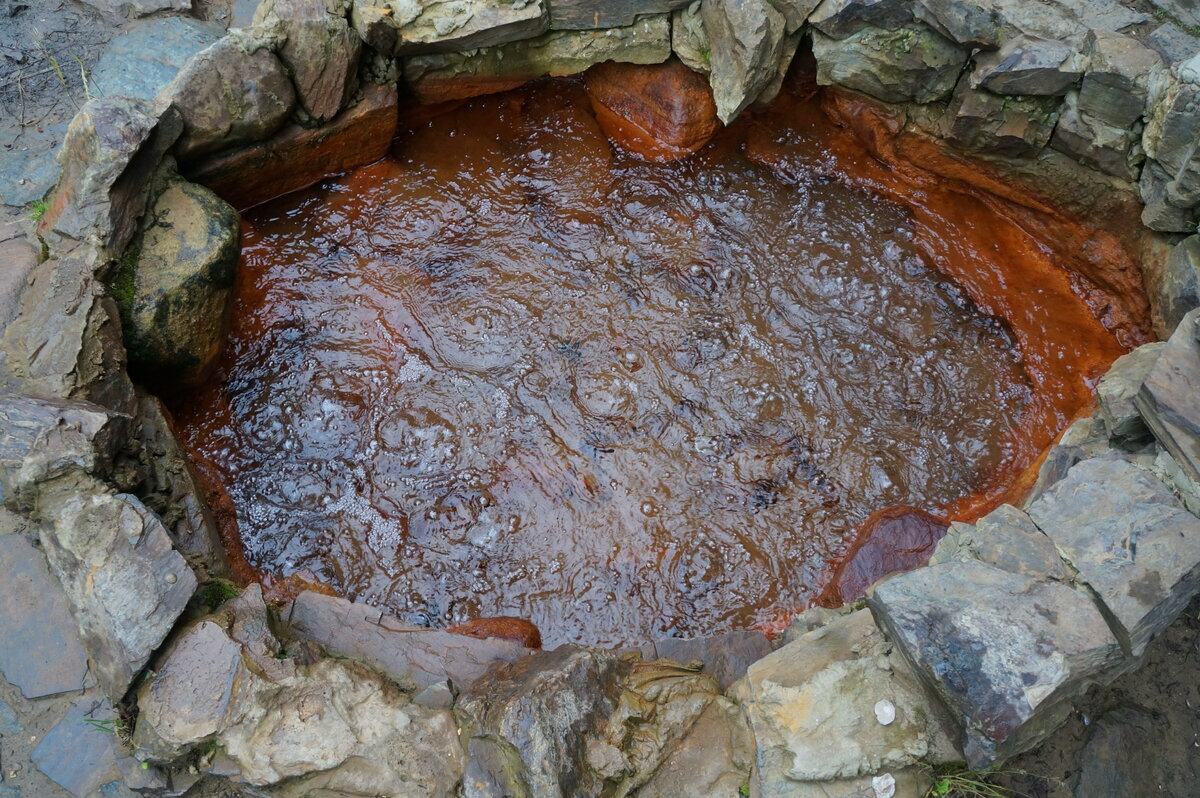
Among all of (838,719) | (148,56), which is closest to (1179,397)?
(838,719)

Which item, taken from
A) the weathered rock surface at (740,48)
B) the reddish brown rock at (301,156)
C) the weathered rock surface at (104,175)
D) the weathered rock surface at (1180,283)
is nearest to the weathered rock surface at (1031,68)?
the weathered rock surface at (1180,283)

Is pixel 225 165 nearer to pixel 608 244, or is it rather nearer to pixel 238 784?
pixel 608 244

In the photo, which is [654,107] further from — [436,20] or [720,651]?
[720,651]

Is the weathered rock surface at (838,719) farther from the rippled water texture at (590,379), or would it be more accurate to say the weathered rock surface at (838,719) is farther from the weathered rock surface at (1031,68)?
the weathered rock surface at (1031,68)

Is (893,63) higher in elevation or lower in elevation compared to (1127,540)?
higher

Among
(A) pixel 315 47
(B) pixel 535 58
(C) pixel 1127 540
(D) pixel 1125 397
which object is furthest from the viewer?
(B) pixel 535 58

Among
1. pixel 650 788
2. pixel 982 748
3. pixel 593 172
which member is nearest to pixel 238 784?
pixel 650 788

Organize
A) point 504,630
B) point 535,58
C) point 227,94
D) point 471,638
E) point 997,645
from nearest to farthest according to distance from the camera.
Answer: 1. point 997,645
2. point 471,638
3. point 504,630
4. point 227,94
5. point 535,58
